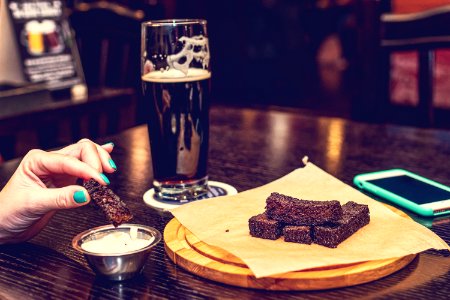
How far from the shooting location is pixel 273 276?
0.83m

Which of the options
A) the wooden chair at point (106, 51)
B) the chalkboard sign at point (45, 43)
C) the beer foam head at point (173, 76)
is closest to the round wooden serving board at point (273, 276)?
the beer foam head at point (173, 76)

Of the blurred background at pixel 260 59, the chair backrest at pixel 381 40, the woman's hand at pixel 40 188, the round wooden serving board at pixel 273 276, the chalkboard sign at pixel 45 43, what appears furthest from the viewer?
the chalkboard sign at pixel 45 43

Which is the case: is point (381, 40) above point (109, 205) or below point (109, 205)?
above

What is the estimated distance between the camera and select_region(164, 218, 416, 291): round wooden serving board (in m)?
0.84

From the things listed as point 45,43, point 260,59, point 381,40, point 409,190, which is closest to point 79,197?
point 409,190

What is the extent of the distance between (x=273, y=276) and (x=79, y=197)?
0.31 metres

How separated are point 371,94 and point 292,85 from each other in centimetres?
359

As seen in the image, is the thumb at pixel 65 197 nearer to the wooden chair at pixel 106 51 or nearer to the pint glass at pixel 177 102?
the pint glass at pixel 177 102

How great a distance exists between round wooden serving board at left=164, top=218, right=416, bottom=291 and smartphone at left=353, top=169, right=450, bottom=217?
241 millimetres

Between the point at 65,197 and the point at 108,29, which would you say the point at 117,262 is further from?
the point at 108,29

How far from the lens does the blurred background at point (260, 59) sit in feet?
10.5

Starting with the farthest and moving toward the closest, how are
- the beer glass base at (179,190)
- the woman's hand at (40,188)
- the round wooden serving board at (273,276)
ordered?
the beer glass base at (179,190)
the woman's hand at (40,188)
the round wooden serving board at (273,276)

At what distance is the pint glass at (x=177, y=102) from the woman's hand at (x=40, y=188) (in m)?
0.21

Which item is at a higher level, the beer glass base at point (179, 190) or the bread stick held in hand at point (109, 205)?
the bread stick held in hand at point (109, 205)
